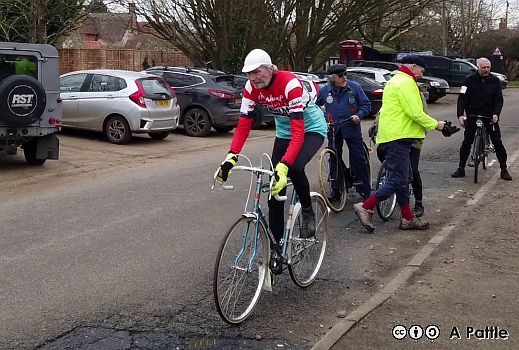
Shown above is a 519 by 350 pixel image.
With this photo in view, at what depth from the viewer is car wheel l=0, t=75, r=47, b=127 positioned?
10.6m

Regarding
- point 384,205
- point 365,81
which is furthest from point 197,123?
point 384,205

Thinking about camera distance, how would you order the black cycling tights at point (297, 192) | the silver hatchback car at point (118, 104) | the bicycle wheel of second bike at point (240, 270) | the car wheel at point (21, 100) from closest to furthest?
the bicycle wheel of second bike at point (240, 270)
the black cycling tights at point (297, 192)
the car wheel at point (21, 100)
the silver hatchback car at point (118, 104)

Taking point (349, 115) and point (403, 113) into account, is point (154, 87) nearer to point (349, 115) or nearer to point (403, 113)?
point (349, 115)

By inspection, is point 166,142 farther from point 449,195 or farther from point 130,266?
point 130,266

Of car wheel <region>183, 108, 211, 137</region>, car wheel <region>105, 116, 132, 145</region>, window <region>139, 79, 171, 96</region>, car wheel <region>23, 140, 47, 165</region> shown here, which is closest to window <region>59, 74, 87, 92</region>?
car wheel <region>105, 116, 132, 145</region>

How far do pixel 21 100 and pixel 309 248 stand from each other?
21.6 ft

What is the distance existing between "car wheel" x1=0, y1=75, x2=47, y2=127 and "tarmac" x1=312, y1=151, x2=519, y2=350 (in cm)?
655

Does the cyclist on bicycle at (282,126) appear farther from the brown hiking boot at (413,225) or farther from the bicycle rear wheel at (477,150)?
the bicycle rear wheel at (477,150)

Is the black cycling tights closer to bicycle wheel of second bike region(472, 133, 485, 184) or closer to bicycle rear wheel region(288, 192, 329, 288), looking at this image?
bicycle rear wheel region(288, 192, 329, 288)

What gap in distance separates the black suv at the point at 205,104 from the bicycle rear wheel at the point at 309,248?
39.0 feet

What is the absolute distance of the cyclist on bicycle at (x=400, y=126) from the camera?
292 inches

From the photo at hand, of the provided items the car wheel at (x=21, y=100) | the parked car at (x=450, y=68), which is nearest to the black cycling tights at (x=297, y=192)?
the car wheel at (x=21, y=100)

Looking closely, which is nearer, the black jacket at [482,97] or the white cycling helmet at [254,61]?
the white cycling helmet at [254,61]

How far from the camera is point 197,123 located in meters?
17.9
